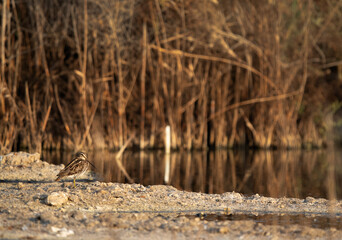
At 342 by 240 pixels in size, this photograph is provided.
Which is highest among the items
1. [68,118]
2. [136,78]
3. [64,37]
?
[64,37]

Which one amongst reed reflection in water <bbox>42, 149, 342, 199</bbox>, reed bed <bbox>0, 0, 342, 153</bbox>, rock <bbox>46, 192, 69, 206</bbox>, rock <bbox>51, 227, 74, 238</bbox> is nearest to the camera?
rock <bbox>51, 227, 74, 238</bbox>

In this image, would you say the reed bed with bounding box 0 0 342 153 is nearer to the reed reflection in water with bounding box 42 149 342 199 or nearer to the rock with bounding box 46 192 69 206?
the reed reflection in water with bounding box 42 149 342 199

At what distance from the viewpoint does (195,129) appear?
1775 centimetres

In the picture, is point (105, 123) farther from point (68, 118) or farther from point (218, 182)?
point (218, 182)

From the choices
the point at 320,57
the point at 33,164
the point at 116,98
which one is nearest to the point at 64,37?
the point at 116,98

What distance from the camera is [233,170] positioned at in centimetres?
1389

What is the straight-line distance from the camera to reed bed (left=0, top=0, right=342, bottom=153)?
16.0 meters

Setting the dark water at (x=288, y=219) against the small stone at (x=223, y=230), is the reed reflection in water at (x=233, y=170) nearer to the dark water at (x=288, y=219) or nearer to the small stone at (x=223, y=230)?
the dark water at (x=288, y=219)

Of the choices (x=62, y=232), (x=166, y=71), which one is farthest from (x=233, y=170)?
(x=62, y=232)

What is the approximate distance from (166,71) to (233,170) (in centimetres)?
439

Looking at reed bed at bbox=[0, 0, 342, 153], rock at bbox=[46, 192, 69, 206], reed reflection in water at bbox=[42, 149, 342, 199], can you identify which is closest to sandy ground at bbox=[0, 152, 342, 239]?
rock at bbox=[46, 192, 69, 206]

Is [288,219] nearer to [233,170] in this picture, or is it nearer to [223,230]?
[223,230]

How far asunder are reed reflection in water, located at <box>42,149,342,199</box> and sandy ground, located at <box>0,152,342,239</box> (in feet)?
4.82

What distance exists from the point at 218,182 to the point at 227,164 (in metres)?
3.32
